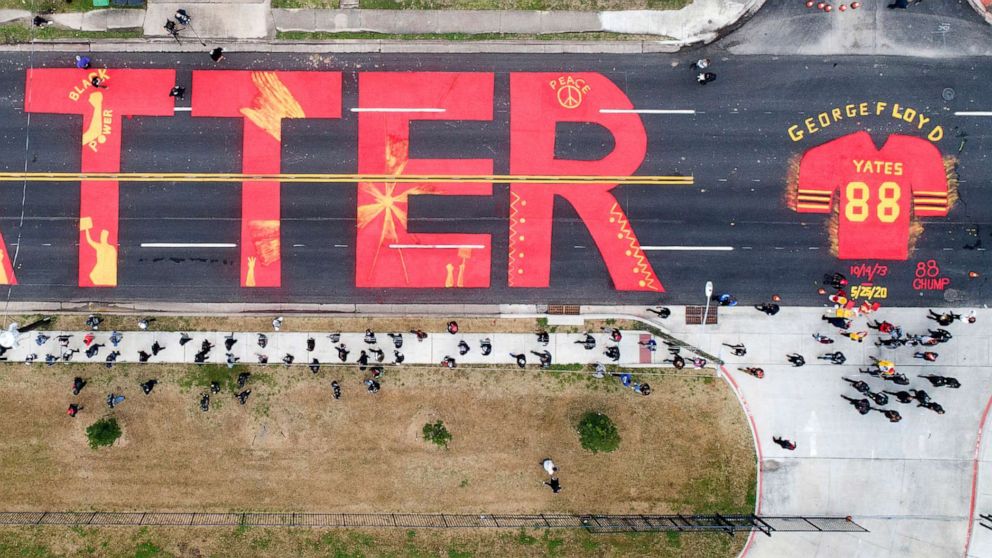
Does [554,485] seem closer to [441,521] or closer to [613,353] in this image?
[441,521]

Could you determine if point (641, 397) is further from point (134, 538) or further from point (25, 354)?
point (25, 354)

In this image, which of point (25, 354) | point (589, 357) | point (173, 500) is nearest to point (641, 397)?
point (589, 357)

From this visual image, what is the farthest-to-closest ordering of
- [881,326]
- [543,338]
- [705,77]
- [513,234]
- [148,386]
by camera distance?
1. [513,234]
2. [705,77]
3. [543,338]
4. [881,326]
5. [148,386]

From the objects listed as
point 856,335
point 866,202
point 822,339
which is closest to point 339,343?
point 822,339

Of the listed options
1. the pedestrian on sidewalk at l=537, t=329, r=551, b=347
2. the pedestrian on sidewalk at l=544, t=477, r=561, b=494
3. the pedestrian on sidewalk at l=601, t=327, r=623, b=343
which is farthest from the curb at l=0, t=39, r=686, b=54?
→ the pedestrian on sidewalk at l=544, t=477, r=561, b=494

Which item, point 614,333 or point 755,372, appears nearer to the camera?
point 614,333

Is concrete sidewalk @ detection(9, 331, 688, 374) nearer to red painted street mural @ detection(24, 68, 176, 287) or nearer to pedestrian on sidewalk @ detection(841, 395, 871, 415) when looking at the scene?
red painted street mural @ detection(24, 68, 176, 287)

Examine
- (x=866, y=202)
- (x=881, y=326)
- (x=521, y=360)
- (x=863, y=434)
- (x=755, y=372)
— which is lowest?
(x=863, y=434)
